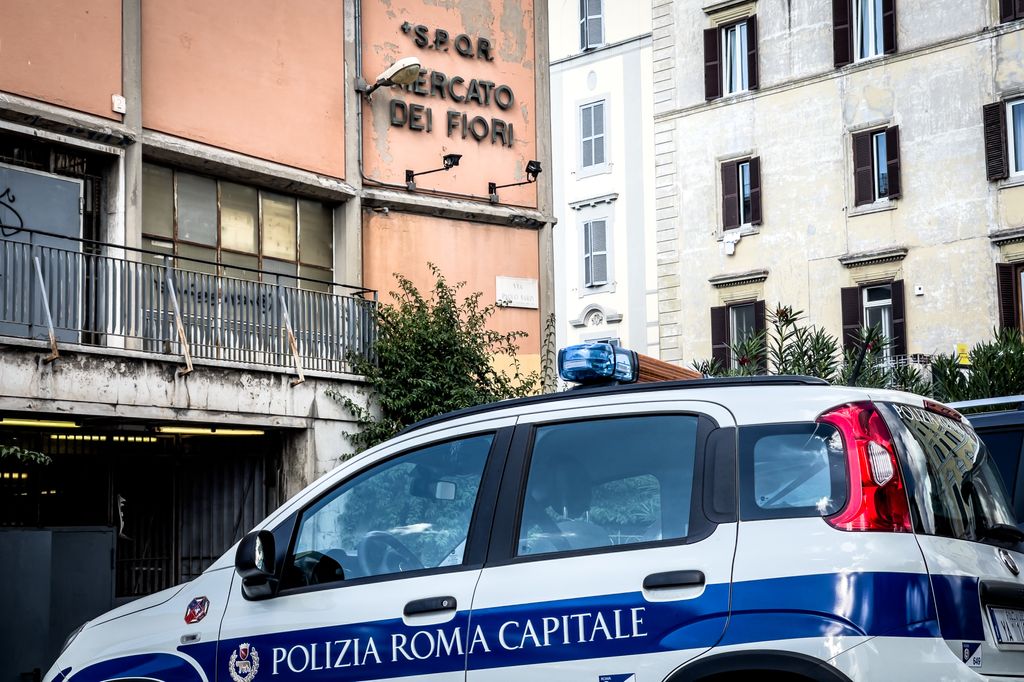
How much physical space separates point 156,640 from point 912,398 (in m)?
3.15

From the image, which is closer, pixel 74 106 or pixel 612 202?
pixel 74 106

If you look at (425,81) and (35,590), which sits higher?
(425,81)

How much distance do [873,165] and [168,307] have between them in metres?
16.6

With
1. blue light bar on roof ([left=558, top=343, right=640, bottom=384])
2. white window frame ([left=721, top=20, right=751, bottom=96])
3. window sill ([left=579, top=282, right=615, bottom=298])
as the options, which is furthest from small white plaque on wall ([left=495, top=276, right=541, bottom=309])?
blue light bar on roof ([left=558, top=343, right=640, bottom=384])

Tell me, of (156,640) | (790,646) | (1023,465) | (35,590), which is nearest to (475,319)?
(35,590)

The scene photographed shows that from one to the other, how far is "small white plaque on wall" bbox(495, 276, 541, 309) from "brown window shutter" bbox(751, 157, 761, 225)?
900 cm

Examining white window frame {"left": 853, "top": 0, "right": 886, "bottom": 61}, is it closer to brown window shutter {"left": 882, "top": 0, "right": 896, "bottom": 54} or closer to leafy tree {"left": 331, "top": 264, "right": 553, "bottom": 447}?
brown window shutter {"left": 882, "top": 0, "right": 896, "bottom": 54}

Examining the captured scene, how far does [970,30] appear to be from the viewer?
84.4 ft

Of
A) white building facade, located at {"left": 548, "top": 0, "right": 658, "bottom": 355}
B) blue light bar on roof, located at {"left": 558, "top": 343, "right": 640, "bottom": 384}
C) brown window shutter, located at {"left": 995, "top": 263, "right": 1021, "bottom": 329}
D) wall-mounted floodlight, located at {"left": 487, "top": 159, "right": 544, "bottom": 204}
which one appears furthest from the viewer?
white building facade, located at {"left": 548, "top": 0, "right": 658, "bottom": 355}

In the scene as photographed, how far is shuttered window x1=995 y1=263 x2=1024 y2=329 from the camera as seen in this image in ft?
81.5

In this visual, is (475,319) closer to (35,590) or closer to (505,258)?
(505,258)

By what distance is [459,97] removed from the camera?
808 inches

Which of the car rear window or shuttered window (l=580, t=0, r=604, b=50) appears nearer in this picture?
the car rear window

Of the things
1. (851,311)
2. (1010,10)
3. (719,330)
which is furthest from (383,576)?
(719,330)
